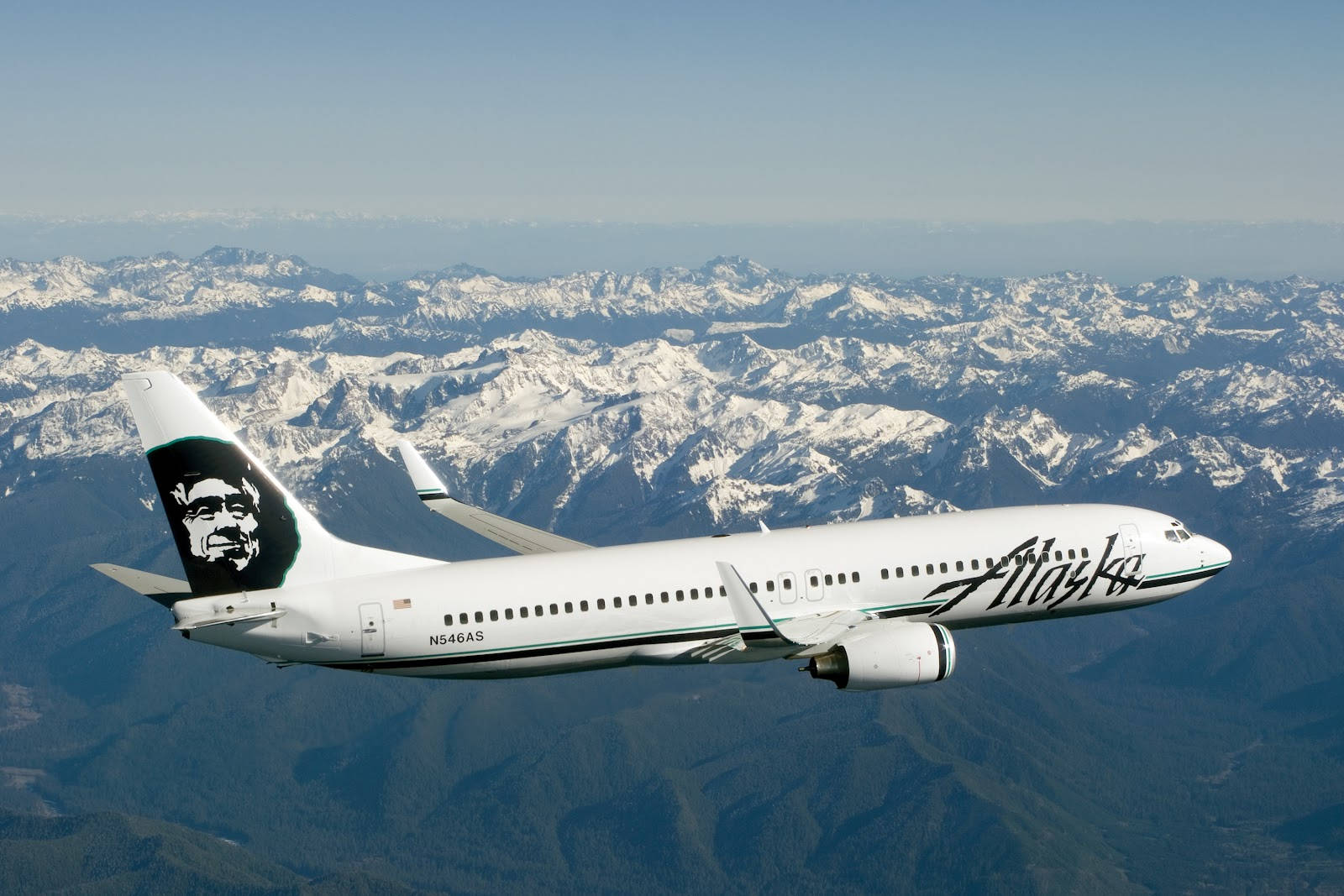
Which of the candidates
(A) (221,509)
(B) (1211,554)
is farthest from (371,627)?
(B) (1211,554)

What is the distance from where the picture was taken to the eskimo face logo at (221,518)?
2372 inches

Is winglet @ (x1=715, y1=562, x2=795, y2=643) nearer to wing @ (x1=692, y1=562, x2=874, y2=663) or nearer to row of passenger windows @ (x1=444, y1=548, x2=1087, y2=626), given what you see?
wing @ (x1=692, y1=562, x2=874, y2=663)

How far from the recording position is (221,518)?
201ft

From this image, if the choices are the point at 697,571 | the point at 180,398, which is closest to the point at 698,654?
the point at 697,571

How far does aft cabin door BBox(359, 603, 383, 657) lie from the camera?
63.6 m

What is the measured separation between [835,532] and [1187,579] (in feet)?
84.4

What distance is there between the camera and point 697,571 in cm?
6569

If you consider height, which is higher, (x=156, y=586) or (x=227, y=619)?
(x=156, y=586)

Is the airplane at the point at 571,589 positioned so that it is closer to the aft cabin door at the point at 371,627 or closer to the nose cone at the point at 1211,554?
the aft cabin door at the point at 371,627

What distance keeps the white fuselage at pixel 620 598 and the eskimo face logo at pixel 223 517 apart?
4.35 ft

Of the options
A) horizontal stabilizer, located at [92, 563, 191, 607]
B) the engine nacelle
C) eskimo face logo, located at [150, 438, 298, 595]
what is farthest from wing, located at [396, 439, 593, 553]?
the engine nacelle

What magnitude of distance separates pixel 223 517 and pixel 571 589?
1874 cm

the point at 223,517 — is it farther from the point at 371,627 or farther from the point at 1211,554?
the point at 1211,554

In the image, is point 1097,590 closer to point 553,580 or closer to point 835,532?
point 835,532
